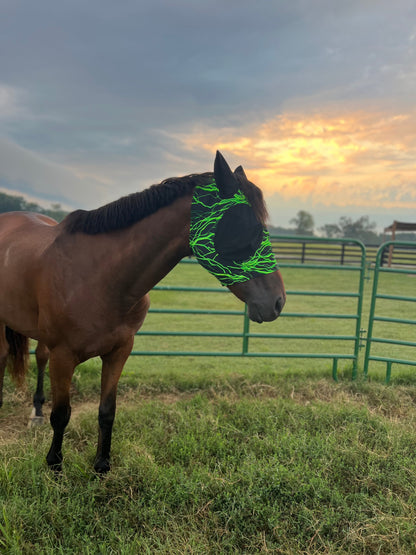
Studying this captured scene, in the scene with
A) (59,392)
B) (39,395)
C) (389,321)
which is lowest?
(39,395)

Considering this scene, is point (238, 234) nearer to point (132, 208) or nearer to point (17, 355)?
point (132, 208)

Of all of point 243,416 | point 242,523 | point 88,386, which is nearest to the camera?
point 242,523

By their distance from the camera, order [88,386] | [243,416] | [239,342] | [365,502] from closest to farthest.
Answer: [365,502], [243,416], [88,386], [239,342]

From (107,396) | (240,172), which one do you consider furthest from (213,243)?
(107,396)

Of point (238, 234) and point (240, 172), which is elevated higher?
point (240, 172)

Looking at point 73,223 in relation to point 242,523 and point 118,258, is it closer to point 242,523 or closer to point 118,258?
point 118,258

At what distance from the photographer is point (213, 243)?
1.89m

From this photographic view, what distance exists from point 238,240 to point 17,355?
265 centimetres

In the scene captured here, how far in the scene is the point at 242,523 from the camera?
→ 2082mm

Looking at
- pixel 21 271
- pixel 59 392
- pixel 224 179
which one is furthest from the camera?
pixel 21 271

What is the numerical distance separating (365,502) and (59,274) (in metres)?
2.36

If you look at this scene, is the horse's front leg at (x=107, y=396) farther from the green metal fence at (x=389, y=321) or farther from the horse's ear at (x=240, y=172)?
the green metal fence at (x=389, y=321)

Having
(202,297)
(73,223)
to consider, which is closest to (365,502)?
(73,223)

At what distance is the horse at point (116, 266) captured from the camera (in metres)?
1.90
